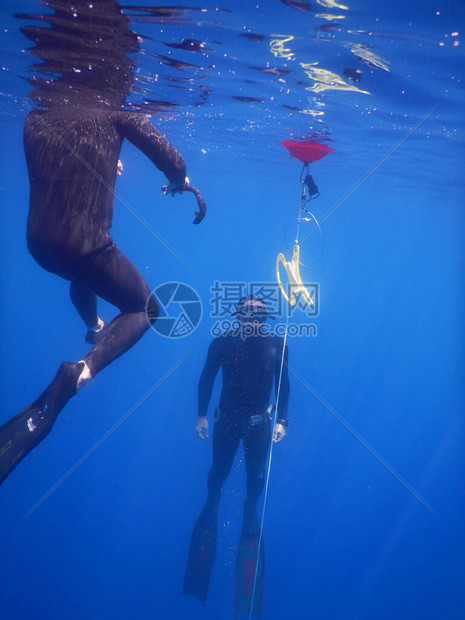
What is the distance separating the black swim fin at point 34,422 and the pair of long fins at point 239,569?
506cm

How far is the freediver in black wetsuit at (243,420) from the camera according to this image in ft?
20.0

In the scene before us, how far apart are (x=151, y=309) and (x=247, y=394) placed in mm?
3258

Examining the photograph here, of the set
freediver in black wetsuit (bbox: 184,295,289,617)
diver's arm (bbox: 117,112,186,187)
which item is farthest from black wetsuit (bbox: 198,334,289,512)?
diver's arm (bbox: 117,112,186,187)

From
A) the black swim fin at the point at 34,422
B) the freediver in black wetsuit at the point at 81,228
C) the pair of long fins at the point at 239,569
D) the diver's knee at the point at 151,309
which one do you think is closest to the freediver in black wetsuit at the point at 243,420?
the pair of long fins at the point at 239,569

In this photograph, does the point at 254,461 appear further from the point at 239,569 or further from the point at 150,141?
the point at 150,141

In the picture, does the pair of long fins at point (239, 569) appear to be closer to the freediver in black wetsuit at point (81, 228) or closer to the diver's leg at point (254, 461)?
the diver's leg at point (254, 461)

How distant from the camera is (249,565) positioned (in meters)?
6.45

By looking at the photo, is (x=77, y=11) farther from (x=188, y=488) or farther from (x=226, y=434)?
(x=188, y=488)

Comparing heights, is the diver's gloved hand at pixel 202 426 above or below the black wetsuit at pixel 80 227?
above

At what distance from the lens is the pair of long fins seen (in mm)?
A: 6426

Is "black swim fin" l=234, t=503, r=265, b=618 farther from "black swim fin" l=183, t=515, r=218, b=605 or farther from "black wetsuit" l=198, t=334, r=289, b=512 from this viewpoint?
"black swim fin" l=183, t=515, r=218, b=605

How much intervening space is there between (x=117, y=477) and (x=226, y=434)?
34.1ft

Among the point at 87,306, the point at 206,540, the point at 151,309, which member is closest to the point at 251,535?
the point at 206,540

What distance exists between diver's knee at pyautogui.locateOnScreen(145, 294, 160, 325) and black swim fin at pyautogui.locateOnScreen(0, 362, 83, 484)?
73 cm
